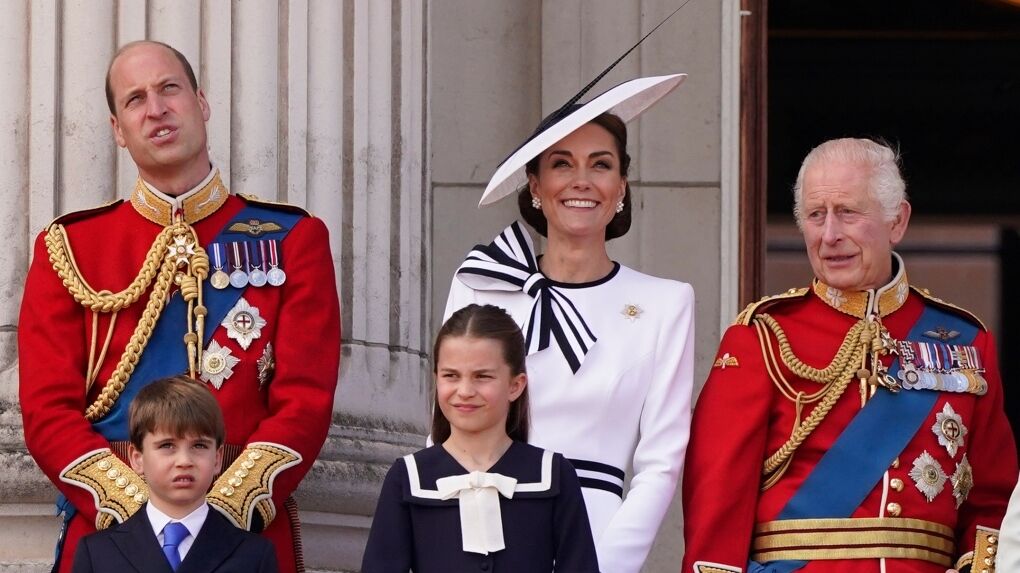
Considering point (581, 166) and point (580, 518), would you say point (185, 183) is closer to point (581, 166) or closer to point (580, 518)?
point (581, 166)

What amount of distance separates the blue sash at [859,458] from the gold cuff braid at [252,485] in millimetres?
Answer: 1035

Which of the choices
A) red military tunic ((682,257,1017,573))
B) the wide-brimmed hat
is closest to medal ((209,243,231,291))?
the wide-brimmed hat

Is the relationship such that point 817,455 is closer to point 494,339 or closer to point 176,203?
point 494,339

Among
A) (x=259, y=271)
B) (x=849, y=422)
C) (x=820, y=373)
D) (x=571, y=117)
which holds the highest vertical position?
(x=571, y=117)

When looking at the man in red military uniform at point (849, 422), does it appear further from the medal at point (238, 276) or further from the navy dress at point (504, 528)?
the medal at point (238, 276)

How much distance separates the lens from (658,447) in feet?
18.0

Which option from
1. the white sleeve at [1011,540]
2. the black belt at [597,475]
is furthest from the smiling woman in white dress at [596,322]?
the white sleeve at [1011,540]

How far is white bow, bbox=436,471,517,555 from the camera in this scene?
195 inches

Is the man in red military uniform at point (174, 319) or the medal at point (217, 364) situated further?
the medal at point (217, 364)

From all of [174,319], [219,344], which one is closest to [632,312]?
[219,344]

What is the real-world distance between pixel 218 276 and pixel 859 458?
148 centimetres

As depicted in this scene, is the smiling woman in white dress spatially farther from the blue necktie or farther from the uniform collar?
the blue necktie

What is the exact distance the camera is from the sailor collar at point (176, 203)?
575 cm

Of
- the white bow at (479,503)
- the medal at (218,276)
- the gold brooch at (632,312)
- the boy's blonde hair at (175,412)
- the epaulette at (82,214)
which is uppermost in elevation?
the epaulette at (82,214)
